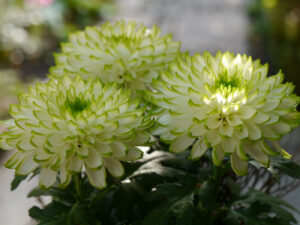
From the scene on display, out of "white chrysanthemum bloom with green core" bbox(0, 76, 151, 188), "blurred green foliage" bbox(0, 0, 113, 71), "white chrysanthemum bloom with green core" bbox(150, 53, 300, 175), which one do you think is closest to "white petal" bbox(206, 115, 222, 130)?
"white chrysanthemum bloom with green core" bbox(150, 53, 300, 175)

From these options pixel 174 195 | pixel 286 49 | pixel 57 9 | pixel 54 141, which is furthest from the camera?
pixel 57 9

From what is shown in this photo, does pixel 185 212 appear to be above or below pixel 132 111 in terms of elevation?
below

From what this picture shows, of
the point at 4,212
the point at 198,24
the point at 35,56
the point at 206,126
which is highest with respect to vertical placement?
the point at 198,24

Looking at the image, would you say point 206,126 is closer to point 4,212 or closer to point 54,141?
point 54,141

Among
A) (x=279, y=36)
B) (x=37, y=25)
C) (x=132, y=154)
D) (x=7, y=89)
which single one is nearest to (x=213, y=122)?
(x=132, y=154)

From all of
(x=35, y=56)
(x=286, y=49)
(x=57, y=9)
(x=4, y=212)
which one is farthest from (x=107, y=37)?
(x=57, y=9)

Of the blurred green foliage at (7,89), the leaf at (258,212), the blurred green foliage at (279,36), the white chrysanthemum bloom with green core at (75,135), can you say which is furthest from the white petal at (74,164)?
the blurred green foliage at (279,36)

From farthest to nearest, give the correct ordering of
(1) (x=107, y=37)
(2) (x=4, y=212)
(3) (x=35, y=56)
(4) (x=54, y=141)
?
1. (3) (x=35, y=56)
2. (2) (x=4, y=212)
3. (1) (x=107, y=37)
4. (4) (x=54, y=141)

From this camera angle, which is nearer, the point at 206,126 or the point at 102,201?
the point at 206,126
